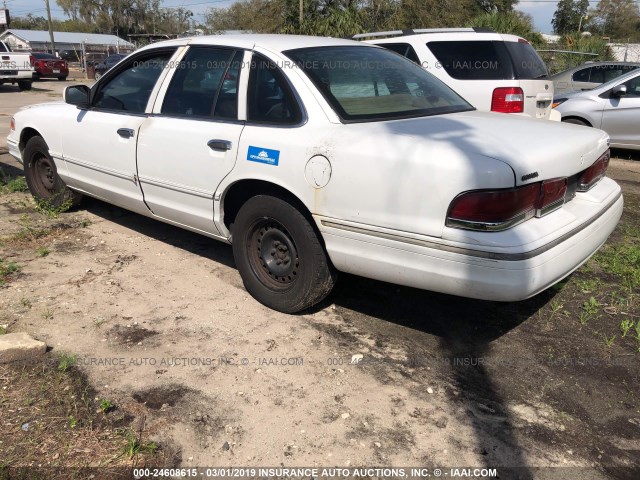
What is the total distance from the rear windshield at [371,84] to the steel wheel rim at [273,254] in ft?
2.74

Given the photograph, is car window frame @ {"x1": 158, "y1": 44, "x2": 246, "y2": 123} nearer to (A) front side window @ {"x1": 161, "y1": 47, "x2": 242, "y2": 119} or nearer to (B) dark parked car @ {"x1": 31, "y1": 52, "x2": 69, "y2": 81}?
(A) front side window @ {"x1": 161, "y1": 47, "x2": 242, "y2": 119}

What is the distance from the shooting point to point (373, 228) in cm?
308

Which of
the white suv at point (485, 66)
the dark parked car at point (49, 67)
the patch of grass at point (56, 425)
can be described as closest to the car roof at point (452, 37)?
the white suv at point (485, 66)

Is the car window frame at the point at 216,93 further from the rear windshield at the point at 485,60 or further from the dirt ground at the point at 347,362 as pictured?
the rear windshield at the point at 485,60

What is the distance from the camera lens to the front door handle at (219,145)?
3.68 meters

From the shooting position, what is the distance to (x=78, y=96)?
493 cm

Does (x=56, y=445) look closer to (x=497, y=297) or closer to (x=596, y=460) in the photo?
(x=497, y=297)

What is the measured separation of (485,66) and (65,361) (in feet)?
19.6

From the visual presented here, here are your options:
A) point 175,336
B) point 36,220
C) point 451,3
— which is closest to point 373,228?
point 175,336

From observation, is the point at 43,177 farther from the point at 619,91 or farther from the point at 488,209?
the point at 619,91

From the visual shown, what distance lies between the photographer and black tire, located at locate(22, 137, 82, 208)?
553 cm

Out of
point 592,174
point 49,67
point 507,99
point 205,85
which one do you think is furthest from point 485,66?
point 49,67

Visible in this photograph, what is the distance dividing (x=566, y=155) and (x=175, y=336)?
97.1 inches

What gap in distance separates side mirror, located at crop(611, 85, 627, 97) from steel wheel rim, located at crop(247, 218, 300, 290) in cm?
758
